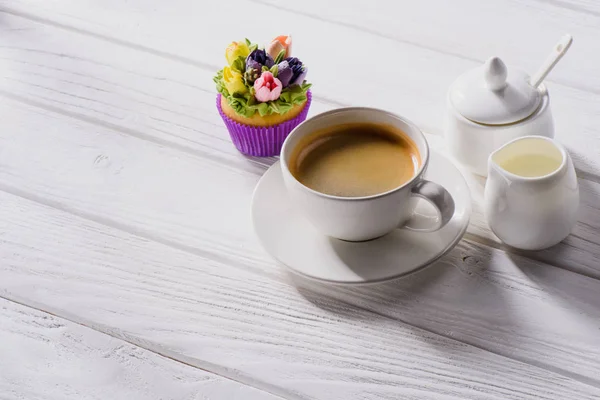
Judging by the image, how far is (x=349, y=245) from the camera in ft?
2.85

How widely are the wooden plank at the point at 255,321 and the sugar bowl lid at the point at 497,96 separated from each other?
0.59 ft

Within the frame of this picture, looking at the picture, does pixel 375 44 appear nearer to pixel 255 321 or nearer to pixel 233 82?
pixel 233 82

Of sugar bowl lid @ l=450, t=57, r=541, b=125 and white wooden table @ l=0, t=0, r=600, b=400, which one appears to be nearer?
white wooden table @ l=0, t=0, r=600, b=400

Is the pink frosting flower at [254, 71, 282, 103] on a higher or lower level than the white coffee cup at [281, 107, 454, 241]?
higher

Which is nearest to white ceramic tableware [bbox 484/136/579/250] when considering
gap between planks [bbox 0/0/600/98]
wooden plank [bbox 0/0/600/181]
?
wooden plank [bbox 0/0/600/181]

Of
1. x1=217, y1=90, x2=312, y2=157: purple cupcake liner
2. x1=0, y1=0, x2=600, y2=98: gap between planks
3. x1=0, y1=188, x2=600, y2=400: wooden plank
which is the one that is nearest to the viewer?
x1=0, y1=188, x2=600, y2=400: wooden plank

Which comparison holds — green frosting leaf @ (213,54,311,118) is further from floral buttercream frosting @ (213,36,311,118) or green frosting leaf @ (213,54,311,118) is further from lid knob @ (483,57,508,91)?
lid knob @ (483,57,508,91)

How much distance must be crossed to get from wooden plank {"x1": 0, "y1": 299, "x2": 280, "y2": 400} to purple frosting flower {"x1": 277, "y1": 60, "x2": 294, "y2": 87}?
0.38 metres

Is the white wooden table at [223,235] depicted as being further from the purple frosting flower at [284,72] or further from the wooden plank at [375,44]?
the purple frosting flower at [284,72]

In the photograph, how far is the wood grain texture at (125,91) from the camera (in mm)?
1059

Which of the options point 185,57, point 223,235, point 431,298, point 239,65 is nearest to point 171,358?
point 223,235

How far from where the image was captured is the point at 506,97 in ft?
2.99

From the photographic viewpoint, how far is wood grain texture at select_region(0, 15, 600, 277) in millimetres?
1059

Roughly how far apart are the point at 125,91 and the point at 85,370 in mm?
475
